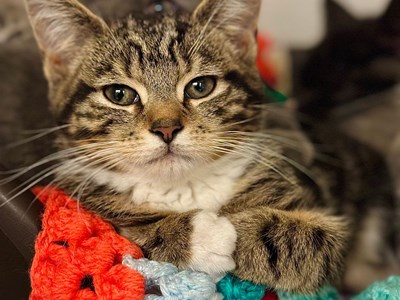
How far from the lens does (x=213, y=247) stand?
0.94 metres

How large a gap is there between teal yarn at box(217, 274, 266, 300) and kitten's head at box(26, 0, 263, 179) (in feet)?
0.78

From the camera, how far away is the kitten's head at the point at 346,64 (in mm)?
1987

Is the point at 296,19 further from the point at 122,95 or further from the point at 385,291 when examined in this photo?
the point at 385,291

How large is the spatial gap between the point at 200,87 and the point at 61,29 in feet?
1.11

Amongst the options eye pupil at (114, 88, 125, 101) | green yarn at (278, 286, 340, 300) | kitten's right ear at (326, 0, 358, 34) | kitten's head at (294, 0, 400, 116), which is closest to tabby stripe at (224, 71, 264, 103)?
eye pupil at (114, 88, 125, 101)

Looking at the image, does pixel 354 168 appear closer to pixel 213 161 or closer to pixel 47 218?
pixel 213 161

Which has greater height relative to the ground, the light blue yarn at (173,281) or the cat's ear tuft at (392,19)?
the cat's ear tuft at (392,19)

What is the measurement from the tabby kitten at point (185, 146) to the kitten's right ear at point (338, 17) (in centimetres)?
89

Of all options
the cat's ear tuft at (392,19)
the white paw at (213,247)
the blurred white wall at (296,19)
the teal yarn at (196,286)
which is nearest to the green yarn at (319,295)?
the teal yarn at (196,286)

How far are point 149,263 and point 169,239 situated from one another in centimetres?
6

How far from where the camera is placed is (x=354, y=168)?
1.64 metres

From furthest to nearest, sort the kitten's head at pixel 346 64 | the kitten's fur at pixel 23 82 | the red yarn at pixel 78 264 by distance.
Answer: the kitten's head at pixel 346 64 < the kitten's fur at pixel 23 82 < the red yarn at pixel 78 264

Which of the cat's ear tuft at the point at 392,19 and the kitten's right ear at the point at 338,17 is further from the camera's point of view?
the kitten's right ear at the point at 338,17

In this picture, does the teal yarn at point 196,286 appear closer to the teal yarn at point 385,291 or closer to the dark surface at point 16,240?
the teal yarn at point 385,291
